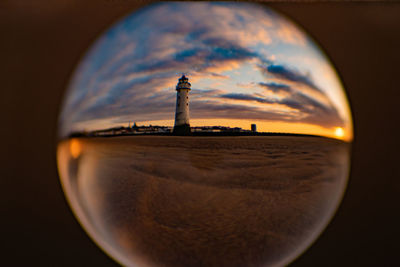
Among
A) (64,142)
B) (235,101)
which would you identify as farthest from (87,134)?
(235,101)

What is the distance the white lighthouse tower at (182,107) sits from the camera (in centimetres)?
25

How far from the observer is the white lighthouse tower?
9.9 inches

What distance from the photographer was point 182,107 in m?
0.25

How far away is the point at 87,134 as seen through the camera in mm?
289

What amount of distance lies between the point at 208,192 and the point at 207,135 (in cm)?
6

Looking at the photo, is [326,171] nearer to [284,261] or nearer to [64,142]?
[284,261]

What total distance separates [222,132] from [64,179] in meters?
0.23

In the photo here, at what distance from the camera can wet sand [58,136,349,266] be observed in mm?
266

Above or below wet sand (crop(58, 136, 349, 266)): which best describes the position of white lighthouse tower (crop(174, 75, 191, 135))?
above

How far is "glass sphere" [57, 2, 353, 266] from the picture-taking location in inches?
10.3

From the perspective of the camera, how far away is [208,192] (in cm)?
27

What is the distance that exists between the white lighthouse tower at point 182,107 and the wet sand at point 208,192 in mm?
11

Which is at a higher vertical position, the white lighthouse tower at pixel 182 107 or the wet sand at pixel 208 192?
the white lighthouse tower at pixel 182 107

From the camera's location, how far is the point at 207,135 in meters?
0.26
